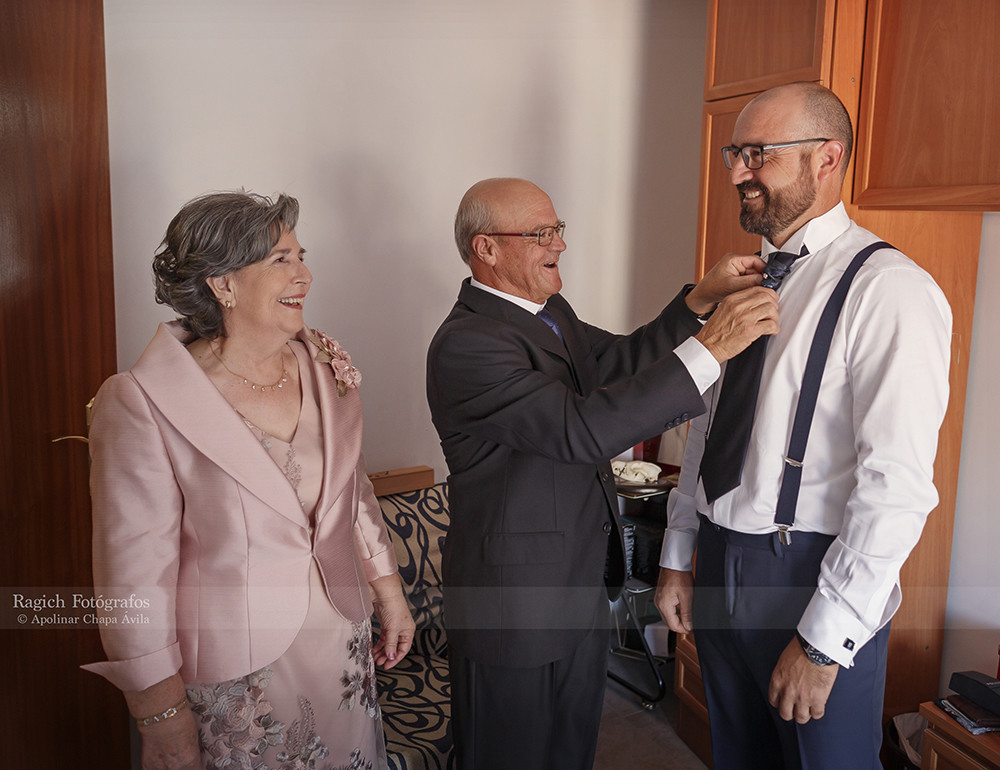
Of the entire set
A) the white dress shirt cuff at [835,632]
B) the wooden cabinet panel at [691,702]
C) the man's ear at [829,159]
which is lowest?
the wooden cabinet panel at [691,702]

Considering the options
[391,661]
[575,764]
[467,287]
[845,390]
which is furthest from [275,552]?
[845,390]

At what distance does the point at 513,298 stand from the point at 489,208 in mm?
215

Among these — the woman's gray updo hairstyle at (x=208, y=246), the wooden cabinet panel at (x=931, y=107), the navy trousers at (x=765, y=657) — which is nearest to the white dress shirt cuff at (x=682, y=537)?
the navy trousers at (x=765, y=657)

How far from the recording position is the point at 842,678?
147 cm

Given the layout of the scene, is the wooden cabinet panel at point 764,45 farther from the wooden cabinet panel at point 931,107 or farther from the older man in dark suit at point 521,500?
the older man in dark suit at point 521,500

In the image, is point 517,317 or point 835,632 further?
point 517,317

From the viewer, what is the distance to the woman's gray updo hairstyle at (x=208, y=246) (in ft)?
5.03

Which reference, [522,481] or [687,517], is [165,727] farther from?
[687,517]

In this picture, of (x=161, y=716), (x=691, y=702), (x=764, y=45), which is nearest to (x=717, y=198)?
(x=764, y=45)

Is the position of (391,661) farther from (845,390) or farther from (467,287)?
(845,390)

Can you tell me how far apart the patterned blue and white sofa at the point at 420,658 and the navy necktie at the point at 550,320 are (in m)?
0.99

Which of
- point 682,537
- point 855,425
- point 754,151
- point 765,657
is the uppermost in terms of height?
point 754,151

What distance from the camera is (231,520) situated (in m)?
1.48

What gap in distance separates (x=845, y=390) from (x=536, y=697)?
3.13 ft
